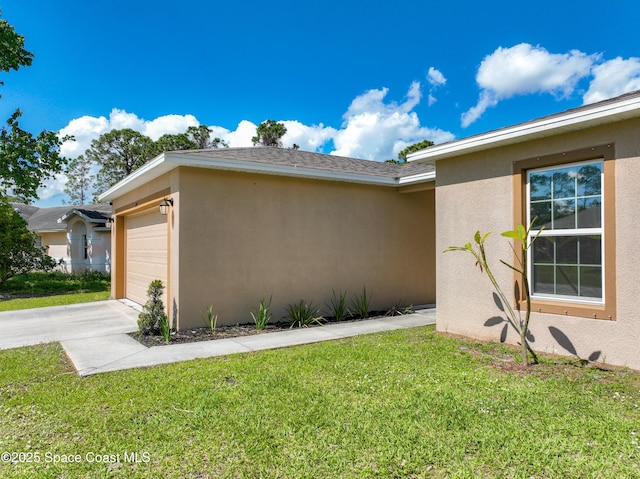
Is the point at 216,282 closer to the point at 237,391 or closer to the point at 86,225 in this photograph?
the point at 237,391

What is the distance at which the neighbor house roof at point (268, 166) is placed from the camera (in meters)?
7.65

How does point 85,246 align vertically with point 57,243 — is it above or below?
below

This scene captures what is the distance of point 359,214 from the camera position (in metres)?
10.1

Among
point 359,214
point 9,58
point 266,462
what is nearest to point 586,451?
point 266,462

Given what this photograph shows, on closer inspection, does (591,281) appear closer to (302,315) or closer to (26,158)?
(302,315)

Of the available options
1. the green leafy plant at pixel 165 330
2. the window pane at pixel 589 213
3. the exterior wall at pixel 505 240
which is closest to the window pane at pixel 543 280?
the exterior wall at pixel 505 240

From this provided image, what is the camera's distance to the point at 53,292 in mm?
15508

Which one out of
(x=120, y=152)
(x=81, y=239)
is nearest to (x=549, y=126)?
(x=81, y=239)

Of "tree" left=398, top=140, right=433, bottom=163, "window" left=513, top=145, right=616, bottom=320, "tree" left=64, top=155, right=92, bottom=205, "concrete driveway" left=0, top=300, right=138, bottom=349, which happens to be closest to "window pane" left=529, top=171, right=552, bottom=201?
"window" left=513, top=145, right=616, bottom=320

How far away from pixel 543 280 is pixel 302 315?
4.78m

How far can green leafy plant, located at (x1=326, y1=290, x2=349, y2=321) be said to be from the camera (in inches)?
365

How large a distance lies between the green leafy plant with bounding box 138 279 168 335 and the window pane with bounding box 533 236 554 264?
640 centimetres

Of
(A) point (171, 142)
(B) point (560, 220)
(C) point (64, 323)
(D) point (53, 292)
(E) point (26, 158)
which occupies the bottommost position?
(D) point (53, 292)

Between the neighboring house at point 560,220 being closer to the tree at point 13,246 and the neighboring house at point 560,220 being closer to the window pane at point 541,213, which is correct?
the window pane at point 541,213
